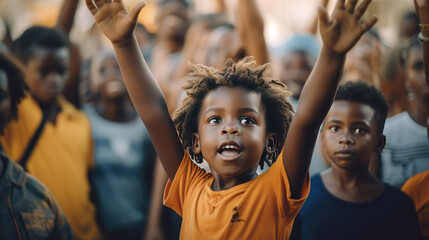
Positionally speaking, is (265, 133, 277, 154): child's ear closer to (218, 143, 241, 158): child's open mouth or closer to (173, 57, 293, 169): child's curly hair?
(173, 57, 293, 169): child's curly hair

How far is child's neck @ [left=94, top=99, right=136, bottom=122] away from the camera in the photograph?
15.3ft

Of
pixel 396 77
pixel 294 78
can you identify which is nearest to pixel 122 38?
pixel 294 78

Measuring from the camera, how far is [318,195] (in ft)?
8.42

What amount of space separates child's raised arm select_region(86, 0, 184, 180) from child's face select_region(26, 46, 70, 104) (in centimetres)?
185

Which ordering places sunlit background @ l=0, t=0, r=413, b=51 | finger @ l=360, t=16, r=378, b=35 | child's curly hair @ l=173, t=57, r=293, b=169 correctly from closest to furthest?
finger @ l=360, t=16, r=378, b=35 < child's curly hair @ l=173, t=57, r=293, b=169 < sunlit background @ l=0, t=0, r=413, b=51

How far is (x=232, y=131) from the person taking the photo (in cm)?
207

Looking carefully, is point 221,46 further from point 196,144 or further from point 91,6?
point 91,6

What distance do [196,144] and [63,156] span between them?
1782 mm

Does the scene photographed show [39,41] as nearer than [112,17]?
No

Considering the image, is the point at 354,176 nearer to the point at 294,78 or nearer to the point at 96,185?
the point at 294,78

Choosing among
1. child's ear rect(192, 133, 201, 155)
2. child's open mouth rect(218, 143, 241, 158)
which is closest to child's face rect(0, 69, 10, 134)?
child's ear rect(192, 133, 201, 155)

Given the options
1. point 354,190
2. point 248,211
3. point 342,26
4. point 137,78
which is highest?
point 137,78

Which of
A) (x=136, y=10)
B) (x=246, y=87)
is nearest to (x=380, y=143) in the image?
(x=246, y=87)

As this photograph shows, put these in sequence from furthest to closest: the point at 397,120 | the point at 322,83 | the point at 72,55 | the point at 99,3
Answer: the point at 72,55
the point at 397,120
the point at 99,3
the point at 322,83
